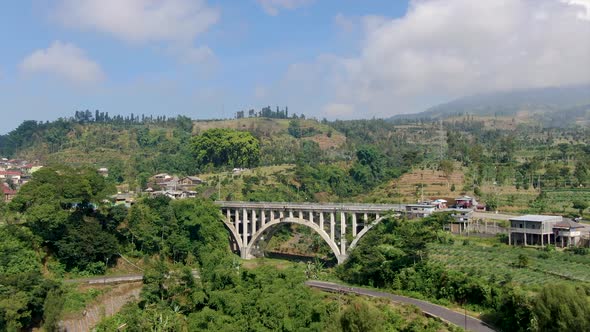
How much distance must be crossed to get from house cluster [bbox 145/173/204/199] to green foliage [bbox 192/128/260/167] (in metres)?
6.71

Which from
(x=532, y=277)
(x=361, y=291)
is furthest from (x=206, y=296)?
(x=532, y=277)

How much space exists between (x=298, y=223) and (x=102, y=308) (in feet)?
63.4

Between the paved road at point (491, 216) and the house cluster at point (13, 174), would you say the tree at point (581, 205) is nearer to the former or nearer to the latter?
the paved road at point (491, 216)

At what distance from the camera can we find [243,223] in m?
54.9

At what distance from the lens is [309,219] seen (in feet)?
167

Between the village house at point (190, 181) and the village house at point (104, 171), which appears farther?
the village house at point (104, 171)

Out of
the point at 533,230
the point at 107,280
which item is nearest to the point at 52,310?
the point at 107,280

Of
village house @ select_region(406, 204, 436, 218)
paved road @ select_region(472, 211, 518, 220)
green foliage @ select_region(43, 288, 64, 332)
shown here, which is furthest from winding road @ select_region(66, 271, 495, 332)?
paved road @ select_region(472, 211, 518, 220)

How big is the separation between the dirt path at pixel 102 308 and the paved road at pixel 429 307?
12503mm

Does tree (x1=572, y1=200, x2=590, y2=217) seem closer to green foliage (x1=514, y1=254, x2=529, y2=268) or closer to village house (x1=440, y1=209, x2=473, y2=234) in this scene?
village house (x1=440, y1=209, x2=473, y2=234)

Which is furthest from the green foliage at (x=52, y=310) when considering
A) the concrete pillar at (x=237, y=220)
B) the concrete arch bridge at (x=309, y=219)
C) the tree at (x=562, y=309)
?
the tree at (x=562, y=309)

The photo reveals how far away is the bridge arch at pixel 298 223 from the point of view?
157 feet

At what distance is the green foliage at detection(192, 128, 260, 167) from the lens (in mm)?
84250

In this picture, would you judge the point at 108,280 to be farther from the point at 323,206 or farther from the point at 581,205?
the point at 581,205
